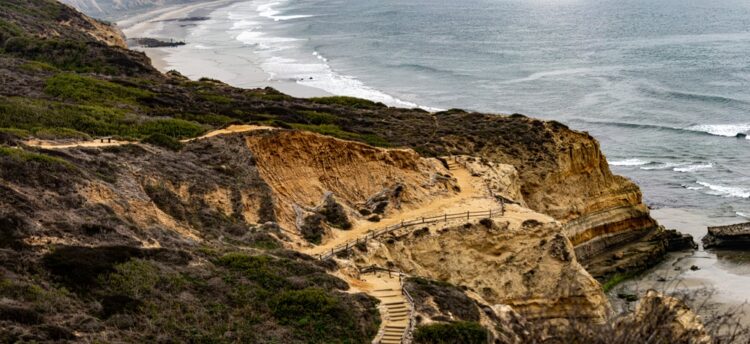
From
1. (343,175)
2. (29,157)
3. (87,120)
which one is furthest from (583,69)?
(29,157)

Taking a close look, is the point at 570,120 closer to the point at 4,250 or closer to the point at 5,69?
the point at 5,69

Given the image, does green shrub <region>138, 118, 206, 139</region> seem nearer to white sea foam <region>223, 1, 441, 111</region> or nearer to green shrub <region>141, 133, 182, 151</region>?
green shrub <region>141, 133, 182, 151</region>

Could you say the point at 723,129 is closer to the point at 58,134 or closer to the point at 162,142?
the point at 162,142

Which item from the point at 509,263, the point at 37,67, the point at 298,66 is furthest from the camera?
the point at 298,66

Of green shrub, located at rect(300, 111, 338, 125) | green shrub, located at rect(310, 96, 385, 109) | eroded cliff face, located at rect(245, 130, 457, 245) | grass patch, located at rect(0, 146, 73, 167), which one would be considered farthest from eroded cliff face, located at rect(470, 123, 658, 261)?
grass patch, located at rect(0, 146, 73, 167)

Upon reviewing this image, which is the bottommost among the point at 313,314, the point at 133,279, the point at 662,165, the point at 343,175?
the point at 662,165

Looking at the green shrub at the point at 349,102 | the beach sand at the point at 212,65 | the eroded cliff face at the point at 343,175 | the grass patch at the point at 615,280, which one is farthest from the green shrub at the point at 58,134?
the beach sand at the point at 212,65

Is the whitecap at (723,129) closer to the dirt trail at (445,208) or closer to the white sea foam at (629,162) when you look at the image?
the white sea foam at (629,162)

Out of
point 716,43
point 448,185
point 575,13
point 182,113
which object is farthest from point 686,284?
point 575,13
